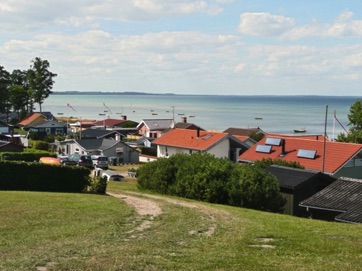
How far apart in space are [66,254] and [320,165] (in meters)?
36.8

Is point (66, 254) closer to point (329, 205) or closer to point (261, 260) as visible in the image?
point (261, 260)

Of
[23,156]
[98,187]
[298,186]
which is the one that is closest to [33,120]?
[23,156]

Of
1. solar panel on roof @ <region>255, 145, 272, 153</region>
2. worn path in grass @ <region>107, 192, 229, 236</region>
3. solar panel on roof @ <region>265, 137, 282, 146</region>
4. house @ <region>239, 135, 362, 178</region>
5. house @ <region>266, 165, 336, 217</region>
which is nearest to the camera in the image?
worn path in grass @ <region>107, 192, 229, 236</region>

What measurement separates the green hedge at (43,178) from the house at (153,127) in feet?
229

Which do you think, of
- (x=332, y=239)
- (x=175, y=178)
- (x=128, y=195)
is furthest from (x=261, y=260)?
(x=175, y=178)

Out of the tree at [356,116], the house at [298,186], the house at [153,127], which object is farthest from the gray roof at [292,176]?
the house at [153,127]

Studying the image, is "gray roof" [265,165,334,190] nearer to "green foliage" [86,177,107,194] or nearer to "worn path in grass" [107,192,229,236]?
"worn path in grass" [107,192,229,236]

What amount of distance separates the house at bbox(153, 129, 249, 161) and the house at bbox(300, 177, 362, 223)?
2898 centimetres

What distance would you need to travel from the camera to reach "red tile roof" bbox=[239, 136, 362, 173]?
1825 inches

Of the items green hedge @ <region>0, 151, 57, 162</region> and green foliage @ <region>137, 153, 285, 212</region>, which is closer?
green foliage @ <region>137, 153, 285, 212</region>

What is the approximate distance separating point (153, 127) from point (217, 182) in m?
73.5

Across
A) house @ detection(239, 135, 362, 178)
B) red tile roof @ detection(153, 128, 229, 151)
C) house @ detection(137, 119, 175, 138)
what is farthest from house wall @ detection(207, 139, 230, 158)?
house @ detection(137, 119, 175, 138)

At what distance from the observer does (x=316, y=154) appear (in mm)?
48500

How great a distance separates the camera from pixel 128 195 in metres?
30.6
